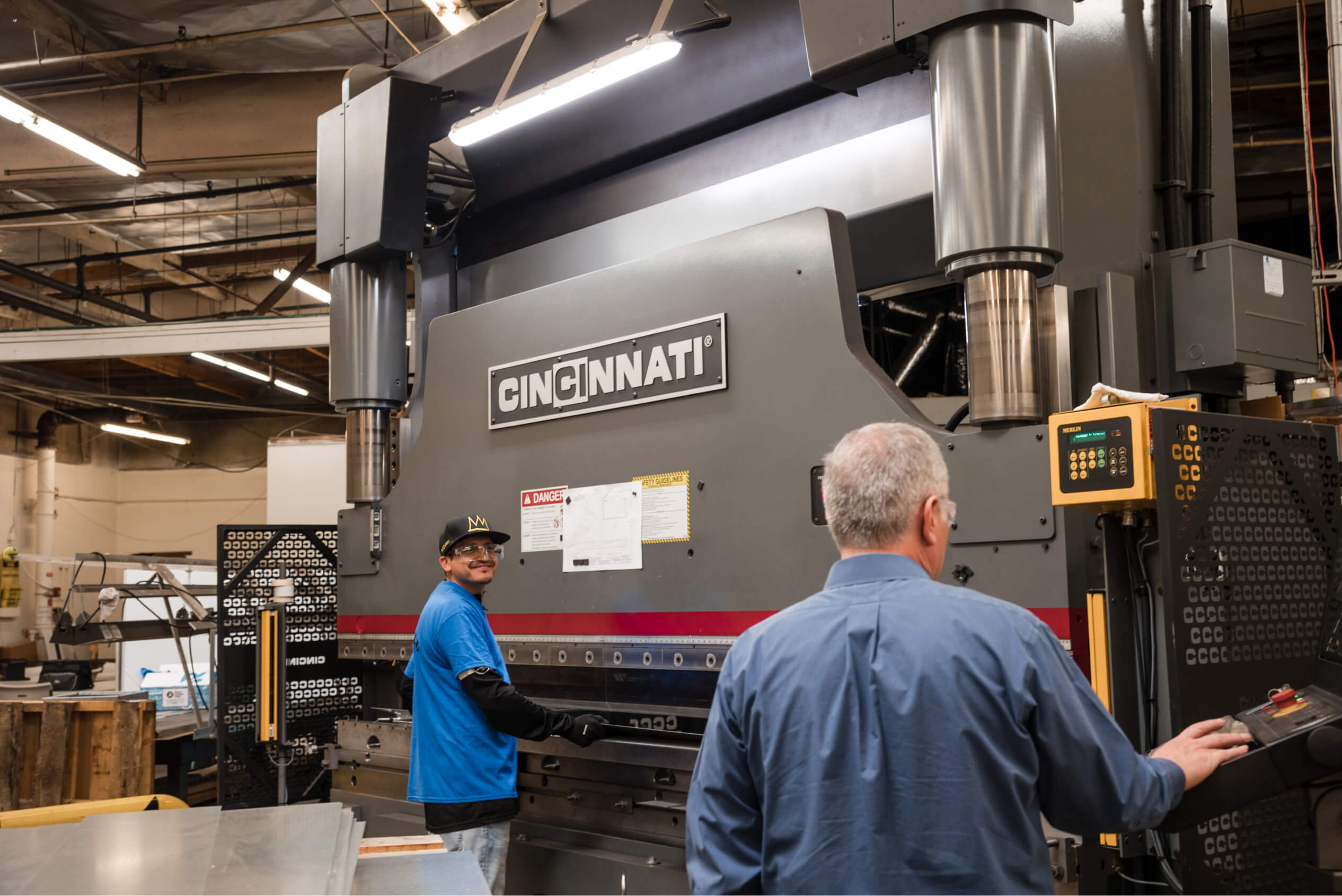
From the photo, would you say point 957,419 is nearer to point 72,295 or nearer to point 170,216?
point 170,216

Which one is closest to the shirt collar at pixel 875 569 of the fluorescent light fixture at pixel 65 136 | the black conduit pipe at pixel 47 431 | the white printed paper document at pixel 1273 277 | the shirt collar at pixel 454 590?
the white printed paper document at pixel 1273 277

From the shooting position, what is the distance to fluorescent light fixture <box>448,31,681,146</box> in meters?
3.16

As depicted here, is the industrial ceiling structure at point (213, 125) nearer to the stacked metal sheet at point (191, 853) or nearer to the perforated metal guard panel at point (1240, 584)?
the perforated metal guard panel at point (1240, 584)

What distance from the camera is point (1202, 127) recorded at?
9.18 feet

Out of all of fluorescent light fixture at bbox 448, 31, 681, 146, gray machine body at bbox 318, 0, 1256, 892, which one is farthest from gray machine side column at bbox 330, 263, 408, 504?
fluorescent light fixture at bbox 448, 31, 681, 146

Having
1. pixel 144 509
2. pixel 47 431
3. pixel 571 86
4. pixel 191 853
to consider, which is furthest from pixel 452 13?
pixel 144 509

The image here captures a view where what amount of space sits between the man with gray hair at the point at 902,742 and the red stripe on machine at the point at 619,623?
1.00m

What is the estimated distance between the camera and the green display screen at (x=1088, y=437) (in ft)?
6.84

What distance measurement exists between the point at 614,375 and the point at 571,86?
887 millimetres

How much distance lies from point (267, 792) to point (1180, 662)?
381 cm

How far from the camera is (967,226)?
8.11ft

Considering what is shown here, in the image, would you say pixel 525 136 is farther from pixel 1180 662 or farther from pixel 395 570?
pixel 1180 662

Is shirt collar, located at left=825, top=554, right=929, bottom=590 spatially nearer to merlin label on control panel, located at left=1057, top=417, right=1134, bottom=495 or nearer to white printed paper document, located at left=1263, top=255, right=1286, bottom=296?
merlin label on control panel, located at left=1057, top=417, right=1134, bottom=495

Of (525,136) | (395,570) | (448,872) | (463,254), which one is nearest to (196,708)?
(395,570)
